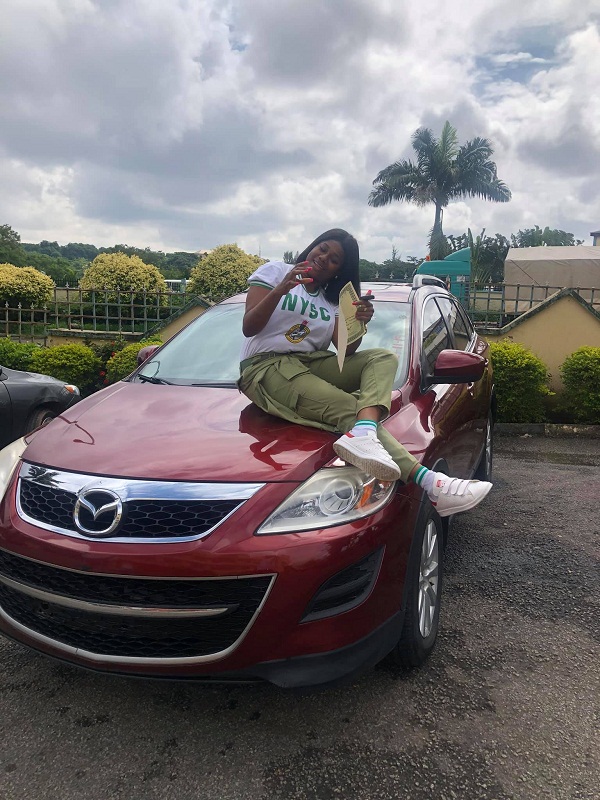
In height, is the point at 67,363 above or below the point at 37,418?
above

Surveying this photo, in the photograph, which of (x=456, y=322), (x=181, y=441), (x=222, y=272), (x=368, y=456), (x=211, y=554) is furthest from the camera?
(x=222, y=272)

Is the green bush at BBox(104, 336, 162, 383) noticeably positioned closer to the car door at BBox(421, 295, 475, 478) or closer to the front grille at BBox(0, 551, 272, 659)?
the car door at BBox(421, 295, 475, 478)

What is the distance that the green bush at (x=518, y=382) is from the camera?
763 centimetres

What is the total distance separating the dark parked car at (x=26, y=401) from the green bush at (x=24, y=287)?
630 cm

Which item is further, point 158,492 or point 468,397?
point 468,397

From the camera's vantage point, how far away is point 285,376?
2699 mm

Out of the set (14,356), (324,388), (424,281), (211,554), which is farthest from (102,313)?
(211,554)

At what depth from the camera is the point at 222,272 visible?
512 inches

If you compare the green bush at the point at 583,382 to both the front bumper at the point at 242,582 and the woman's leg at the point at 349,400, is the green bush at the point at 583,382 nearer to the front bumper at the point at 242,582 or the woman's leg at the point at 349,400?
the woman's leg at the point at 349,400

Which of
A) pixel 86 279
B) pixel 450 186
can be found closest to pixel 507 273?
pixel 86 279

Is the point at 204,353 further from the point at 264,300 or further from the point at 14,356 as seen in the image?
the point at 14,356

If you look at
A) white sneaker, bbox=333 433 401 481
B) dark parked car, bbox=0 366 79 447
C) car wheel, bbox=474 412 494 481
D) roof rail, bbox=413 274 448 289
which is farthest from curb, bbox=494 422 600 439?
white sneaker, bbox=333 433 401 481

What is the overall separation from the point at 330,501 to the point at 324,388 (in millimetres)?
648

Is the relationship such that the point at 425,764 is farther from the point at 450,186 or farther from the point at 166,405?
the point at 450,186
